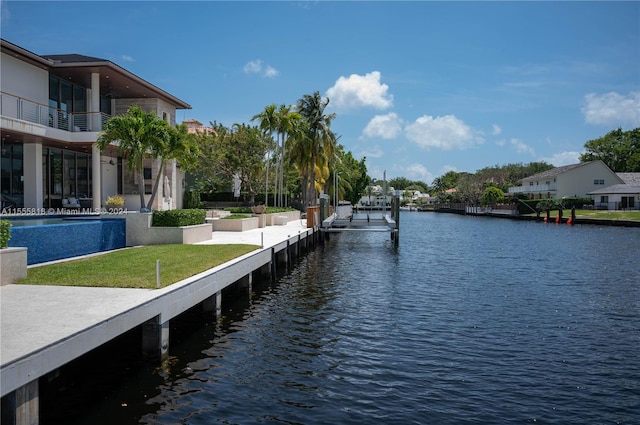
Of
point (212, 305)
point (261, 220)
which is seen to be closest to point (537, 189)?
point (261, 220)

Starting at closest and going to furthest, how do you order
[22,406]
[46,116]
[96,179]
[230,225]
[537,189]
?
[22,406]
[46,116]
[96,179]
[230,225]
[537,189]

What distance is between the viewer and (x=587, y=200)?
3319 inches

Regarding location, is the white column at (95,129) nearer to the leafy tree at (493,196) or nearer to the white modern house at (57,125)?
the white modern house at (57,125)

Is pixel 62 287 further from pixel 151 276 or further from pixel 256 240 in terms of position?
pixel 256 240

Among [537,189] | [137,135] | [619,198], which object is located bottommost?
[619,198]

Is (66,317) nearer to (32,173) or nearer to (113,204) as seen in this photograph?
(113,204)

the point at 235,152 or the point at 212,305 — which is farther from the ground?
the point at 235,152

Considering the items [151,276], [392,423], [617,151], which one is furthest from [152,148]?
[617,151]

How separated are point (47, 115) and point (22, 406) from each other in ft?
82.5

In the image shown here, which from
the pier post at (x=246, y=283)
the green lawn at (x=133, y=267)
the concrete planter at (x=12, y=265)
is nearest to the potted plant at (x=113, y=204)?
the green lawn at (x=133, y=267)

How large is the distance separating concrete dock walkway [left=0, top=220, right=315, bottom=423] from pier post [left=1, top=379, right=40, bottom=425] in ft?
0.13

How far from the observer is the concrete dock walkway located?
681cm

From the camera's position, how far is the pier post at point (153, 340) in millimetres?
10469

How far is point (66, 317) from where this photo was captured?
8.90 metres
